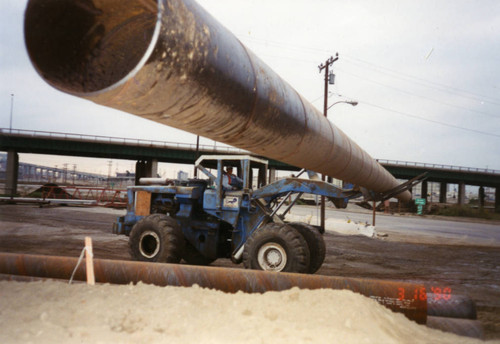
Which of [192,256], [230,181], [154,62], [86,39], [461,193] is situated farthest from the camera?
[461,193]

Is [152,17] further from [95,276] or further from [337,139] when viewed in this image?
[95,276]

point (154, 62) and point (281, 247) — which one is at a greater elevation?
point (154, 62)

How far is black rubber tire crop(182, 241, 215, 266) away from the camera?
7.70 m

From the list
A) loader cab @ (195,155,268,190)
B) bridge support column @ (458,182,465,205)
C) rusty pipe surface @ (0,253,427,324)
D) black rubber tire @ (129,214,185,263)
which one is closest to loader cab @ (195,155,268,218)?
loader cab @ (195,155,268,190)

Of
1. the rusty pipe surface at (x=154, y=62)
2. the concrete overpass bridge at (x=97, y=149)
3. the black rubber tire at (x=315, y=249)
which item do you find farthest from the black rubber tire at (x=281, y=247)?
the concrete overpass bridge at (x=97, y=149)

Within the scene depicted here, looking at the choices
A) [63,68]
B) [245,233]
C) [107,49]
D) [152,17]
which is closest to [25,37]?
[63,68]

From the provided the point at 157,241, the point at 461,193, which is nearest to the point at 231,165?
the point at 157,241

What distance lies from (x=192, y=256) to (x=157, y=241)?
1088 millimetres

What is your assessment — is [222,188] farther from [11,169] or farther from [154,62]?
[11,169]


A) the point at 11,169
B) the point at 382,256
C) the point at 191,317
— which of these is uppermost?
the point at 11,169

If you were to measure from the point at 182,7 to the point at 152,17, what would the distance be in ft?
1.04

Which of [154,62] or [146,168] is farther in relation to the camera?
[146,168]

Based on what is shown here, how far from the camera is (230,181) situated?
293 inches

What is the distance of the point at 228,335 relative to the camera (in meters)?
2.93
